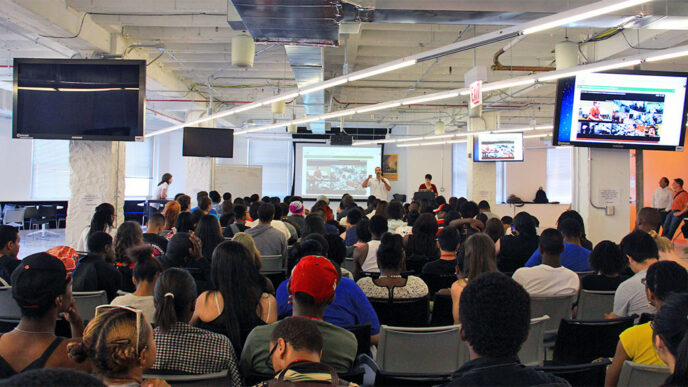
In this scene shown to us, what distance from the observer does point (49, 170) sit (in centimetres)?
1521

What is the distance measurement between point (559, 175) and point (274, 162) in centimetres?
1116

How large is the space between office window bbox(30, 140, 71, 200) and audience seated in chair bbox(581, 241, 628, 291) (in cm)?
1533

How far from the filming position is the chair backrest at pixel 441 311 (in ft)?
10.2

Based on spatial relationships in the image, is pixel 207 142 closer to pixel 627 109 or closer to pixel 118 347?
pixel 627 109

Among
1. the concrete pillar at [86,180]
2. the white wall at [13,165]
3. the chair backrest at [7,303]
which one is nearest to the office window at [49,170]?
the white wall at [13,165]

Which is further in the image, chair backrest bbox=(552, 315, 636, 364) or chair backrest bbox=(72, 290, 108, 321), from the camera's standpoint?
chair backrest bbox=(72, 290, 108, 321)

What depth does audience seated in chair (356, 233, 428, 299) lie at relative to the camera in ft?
10.2

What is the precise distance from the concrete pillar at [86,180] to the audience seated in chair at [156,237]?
2.84 m

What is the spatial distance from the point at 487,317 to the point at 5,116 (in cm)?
1611

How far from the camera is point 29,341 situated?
1781mm

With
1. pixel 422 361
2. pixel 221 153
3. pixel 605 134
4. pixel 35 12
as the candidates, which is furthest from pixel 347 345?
pixel 221 153

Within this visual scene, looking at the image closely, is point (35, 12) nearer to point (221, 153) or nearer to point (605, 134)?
point (221, 153)

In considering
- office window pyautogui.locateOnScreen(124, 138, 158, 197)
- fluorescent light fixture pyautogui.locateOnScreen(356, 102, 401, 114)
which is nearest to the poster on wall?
office window pyautogui.locateOnScreen(124, 138, 158, 197)

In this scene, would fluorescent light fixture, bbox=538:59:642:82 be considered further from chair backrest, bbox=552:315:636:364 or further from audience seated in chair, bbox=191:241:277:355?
audience seated in chair, bbox=191:241:277:355
